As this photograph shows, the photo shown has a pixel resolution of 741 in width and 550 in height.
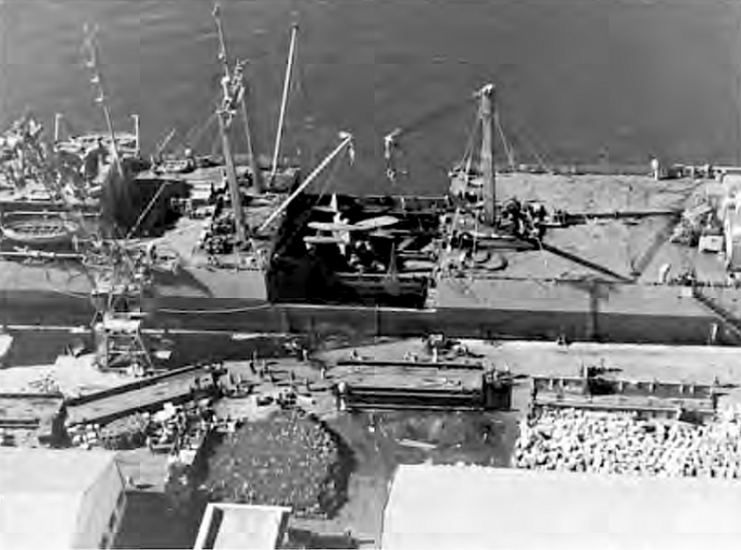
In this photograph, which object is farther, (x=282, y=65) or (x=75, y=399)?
(x=282, y=65)

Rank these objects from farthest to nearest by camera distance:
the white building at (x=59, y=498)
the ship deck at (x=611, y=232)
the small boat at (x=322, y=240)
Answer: the small boat at (x=322, y=240), the ship deck at (x=611, y=232), the white building at (x=59, y=498)

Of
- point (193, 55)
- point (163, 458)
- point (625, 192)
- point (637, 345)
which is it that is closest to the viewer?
point (163, 458)

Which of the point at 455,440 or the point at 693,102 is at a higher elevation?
the point at 693,102

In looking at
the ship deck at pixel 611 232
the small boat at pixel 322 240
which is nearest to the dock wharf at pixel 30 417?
the small boat at pixel 322 240

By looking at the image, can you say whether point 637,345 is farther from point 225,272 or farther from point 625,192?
point 225,272

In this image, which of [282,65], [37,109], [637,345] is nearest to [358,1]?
[282,65]

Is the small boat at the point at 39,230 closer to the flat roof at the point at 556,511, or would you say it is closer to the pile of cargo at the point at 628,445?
the flat roof at the point at 556,511

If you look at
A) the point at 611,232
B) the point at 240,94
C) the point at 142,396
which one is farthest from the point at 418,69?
the point at 142,396
